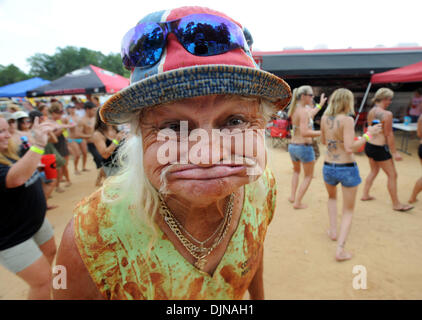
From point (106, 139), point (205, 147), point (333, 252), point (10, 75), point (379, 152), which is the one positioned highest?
point (10, 75)

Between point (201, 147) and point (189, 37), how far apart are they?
405 mm

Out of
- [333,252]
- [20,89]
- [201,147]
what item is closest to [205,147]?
[201,147]

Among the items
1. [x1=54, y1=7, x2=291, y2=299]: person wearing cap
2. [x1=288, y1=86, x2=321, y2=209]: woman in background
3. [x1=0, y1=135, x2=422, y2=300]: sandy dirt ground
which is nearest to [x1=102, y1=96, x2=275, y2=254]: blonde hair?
[x1=54, y1=7, x2=291, y2=299]: person wearing cap

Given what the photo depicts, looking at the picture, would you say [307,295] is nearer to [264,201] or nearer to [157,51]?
[264,201]

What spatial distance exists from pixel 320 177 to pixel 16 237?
5867 millimetres

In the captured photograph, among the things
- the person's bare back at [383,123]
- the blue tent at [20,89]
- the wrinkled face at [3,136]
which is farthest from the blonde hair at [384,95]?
the blue tent at [20,89]

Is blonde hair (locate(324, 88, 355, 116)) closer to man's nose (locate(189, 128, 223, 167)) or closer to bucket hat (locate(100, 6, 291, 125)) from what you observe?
bucket hat (locate(100, 6, 291, 125))

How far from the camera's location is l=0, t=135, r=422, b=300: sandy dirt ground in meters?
2.51

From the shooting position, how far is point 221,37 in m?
0.84

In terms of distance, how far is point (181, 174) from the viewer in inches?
30.4

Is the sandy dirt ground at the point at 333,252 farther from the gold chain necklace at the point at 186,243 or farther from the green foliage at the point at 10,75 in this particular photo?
the green foliage at the point at 10,75

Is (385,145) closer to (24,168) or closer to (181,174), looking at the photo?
(181,174)

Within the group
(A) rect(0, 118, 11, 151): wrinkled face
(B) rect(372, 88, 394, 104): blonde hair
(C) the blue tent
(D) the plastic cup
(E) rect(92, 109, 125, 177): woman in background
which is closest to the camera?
(A) rect(0, 118, 11, 151): wrinkled face
